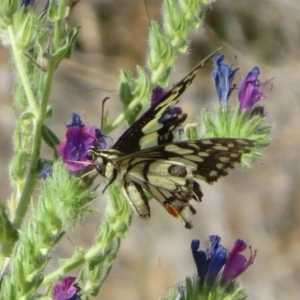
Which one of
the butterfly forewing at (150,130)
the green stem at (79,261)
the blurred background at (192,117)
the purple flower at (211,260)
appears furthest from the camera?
the blurred background at (192,117)

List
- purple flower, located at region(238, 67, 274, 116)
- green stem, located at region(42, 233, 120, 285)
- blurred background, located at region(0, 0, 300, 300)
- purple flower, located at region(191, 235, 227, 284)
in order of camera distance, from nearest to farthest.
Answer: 1. green stem, located at region(42, 233, 120, 285)
2. purple flower, located at region(191, 235, 227, 284)
3. purple flower, located at region(238, 67, 274, 116)
4. blurred background, located at region(0, 0, 300, 300)

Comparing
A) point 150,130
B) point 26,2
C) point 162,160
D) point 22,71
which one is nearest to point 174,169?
point 162,160


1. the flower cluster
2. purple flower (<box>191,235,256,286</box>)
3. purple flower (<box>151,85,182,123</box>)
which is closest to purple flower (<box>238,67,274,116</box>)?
the flower cluster

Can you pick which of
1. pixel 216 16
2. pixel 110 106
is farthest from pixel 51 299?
pixel 216 16

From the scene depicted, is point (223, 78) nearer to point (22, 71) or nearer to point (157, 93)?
point (157, 93)

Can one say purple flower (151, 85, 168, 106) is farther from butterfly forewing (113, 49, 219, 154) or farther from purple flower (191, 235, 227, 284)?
purple flower (191, 235, 227, 284)

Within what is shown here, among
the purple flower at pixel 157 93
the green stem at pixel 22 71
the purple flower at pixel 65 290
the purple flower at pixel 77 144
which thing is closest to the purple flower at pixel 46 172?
the purple flower at pixel 77 144

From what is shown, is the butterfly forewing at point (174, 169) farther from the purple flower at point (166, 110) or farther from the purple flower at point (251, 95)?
the purple flower at point (251, 95)
